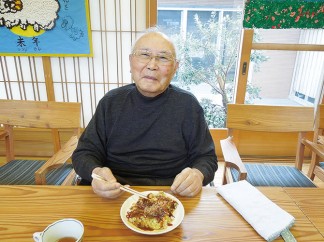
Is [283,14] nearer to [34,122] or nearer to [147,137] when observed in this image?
[147,137]

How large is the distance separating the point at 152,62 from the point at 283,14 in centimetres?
195

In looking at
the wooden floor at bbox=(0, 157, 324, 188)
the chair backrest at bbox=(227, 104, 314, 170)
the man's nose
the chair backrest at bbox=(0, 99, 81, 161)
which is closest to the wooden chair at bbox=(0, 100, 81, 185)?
the chair backrest at bbox=(0, 99, 81, 161)

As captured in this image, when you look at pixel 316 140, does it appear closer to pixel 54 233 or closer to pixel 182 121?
pixel 182 121

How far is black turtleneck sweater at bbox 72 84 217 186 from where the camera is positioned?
1.19 metres

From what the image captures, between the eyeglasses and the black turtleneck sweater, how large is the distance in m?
0.17

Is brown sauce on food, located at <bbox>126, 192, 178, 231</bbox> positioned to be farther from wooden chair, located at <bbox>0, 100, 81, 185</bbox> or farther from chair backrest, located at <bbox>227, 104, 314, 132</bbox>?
chair backrest, located at <bbox>227, 104, 314, 132</bbox>

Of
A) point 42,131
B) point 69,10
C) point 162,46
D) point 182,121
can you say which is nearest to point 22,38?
point 69,10

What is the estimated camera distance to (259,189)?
0.90 m

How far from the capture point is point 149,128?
47.1 inches

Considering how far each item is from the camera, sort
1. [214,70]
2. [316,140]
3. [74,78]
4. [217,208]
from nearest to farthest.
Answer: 1. [217,208]
2. [316,140]
3. [74,78]
4. [214,70]

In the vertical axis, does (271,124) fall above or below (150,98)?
below

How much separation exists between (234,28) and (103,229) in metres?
2.59

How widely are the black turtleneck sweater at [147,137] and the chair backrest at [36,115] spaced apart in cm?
46

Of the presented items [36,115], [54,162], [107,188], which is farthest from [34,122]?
[107,188]
